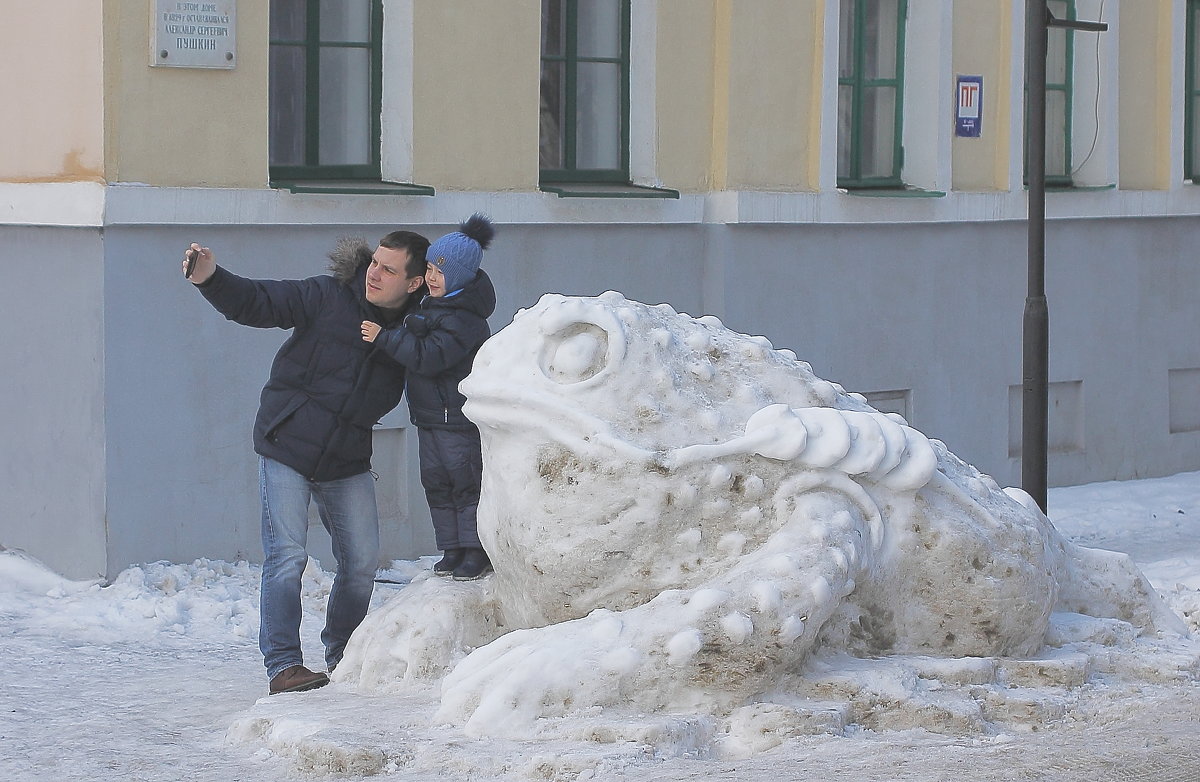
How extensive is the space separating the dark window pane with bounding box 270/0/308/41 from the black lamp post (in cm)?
358

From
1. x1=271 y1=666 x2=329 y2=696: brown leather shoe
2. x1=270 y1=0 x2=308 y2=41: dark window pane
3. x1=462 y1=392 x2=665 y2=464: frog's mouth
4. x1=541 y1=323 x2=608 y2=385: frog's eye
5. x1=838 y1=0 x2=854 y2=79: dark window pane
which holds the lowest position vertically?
x1=271 y1=666 x2=329 y2=696: brown leather shoe

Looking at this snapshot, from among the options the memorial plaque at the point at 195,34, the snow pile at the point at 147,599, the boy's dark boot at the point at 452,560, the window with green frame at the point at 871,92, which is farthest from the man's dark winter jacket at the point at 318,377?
the window with green frame at the point at 871,92

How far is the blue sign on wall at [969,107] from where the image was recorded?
11672 mm

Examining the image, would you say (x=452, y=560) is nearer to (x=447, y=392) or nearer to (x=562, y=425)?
(x=447, y=392)

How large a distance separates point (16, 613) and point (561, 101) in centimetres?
421

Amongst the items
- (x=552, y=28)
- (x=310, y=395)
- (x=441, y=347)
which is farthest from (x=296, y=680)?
(x=552, y=28)

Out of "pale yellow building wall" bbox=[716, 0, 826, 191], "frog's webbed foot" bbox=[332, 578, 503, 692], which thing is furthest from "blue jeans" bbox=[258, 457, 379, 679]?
"pale yellow building wall" bbox=[716, 0, 826, 191]

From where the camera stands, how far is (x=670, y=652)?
4.75 m

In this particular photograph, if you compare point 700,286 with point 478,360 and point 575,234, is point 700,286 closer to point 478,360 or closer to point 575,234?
point 575,234

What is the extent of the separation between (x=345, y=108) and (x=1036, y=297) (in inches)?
142

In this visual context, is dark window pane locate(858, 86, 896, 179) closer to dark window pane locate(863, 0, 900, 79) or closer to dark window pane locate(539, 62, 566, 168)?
dark window pane locate(863, 0, 900, 79)

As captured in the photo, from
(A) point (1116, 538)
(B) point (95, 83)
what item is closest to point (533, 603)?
(B) point (95, 83)

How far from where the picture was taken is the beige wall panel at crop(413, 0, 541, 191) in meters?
9.15

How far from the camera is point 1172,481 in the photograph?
12.7 metres
